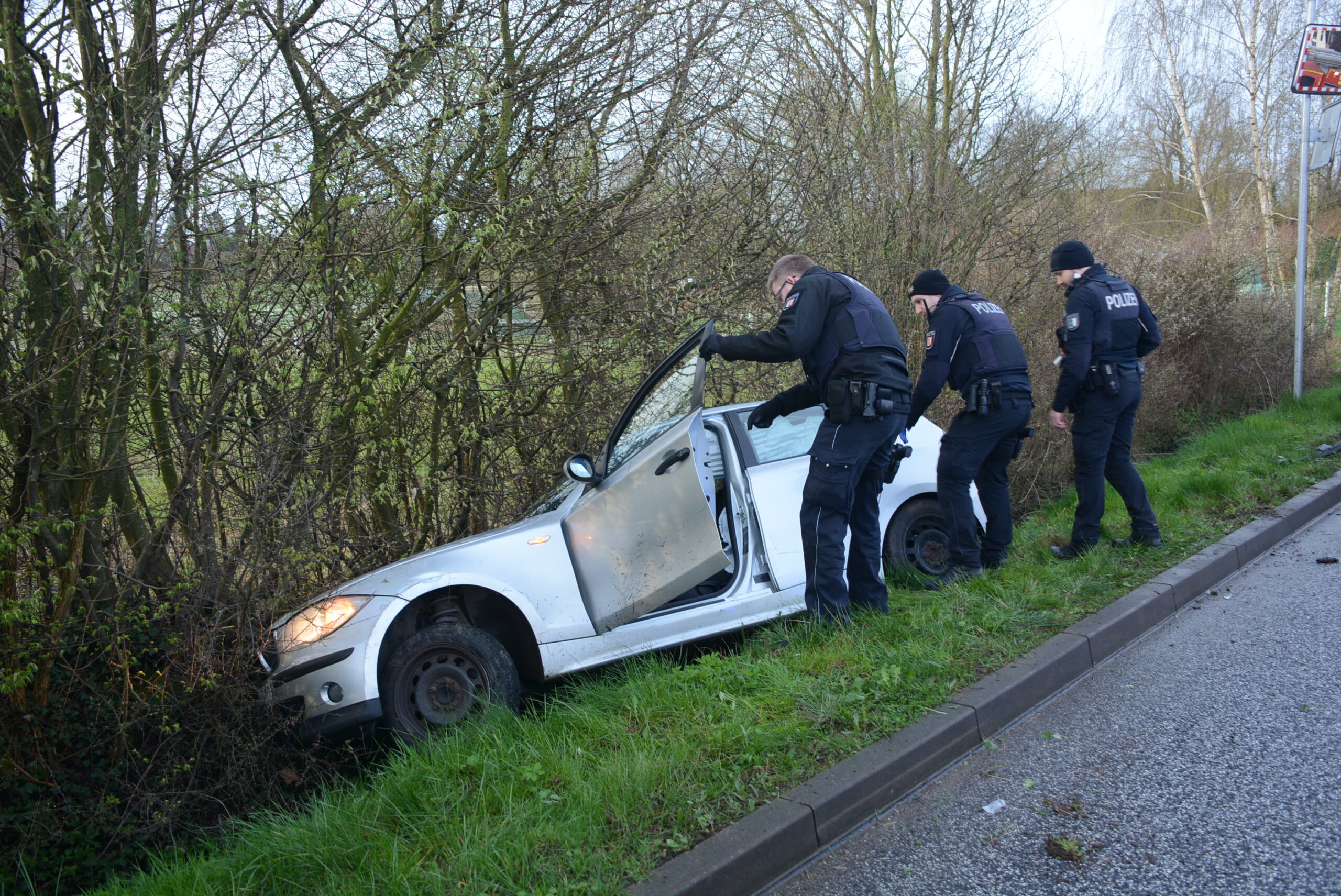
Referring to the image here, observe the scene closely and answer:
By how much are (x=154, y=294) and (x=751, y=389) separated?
4206mm

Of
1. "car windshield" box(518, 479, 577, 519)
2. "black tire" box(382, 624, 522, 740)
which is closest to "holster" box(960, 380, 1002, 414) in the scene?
"car windshield" box(518, 479, 577, 519)

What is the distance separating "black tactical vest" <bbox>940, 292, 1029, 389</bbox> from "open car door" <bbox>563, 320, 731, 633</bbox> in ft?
5.57

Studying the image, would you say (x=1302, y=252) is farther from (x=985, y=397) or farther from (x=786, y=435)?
(x=786, y=435)

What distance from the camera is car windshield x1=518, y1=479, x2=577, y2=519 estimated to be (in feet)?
15.4

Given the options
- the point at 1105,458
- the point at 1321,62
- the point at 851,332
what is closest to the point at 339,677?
the point at 851,332

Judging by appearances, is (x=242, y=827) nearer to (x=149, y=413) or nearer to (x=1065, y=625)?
(x=149, y=413)

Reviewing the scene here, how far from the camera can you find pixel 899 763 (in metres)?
3.10

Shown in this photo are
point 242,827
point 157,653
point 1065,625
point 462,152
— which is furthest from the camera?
point 462,152

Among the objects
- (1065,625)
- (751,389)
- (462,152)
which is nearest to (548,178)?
(462,152)

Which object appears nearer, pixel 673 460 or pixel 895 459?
pixel 673 460

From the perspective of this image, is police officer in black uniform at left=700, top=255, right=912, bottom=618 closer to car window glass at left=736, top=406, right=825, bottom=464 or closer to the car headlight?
car window glass at left=736, top=406, right=825, bottom=464

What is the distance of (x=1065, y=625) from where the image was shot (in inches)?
167

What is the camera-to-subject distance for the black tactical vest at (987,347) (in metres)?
4.93

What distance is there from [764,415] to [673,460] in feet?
2.99
